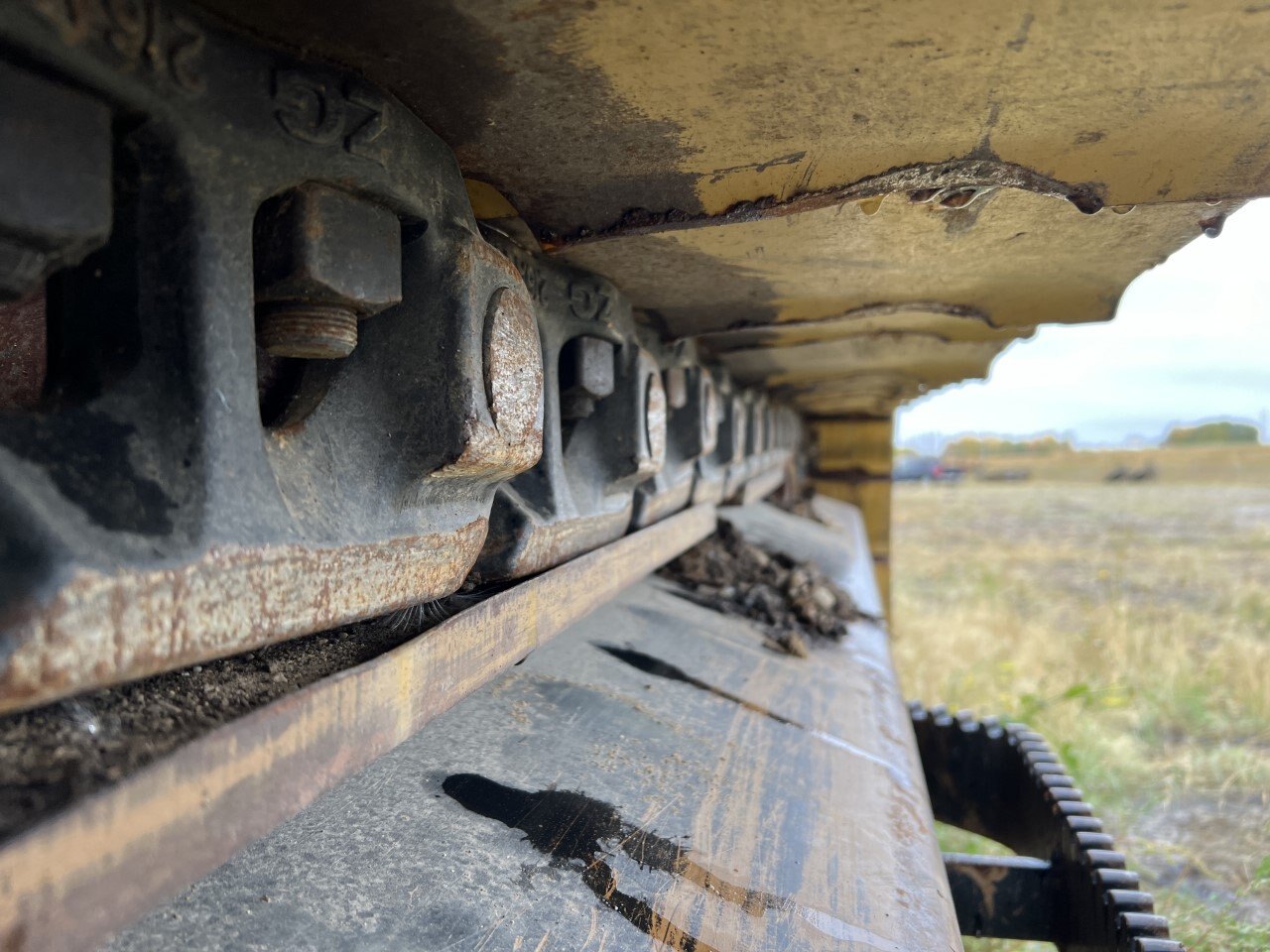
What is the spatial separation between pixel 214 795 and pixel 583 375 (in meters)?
0.98

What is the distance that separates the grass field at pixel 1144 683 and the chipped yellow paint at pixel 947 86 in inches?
92.9

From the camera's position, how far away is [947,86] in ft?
2.56

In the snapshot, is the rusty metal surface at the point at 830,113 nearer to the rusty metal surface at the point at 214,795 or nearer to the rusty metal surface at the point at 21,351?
the rusty metal surface at the point at 21,351

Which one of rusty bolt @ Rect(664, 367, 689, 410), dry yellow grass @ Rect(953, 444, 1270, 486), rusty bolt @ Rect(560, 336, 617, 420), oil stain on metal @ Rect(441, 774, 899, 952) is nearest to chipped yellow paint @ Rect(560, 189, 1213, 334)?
rusty bolt @ Rect(560, 336, 617, 420)

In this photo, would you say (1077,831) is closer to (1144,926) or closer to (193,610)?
(1144,926)

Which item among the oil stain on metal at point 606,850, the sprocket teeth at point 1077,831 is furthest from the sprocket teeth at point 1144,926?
the oil stain on metal at point 606,850

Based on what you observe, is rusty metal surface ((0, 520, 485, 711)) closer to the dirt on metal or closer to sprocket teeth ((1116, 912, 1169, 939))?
the dirt on metal

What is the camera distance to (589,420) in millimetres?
1617

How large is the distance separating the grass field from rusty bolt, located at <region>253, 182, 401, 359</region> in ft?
8.75

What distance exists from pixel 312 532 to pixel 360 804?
1.16 ft

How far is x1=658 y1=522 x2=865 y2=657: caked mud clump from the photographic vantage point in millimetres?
2188

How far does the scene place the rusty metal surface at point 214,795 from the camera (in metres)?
0.46

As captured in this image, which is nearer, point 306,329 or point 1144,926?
point 306,329

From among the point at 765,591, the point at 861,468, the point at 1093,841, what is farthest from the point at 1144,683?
the point at 1093,841
